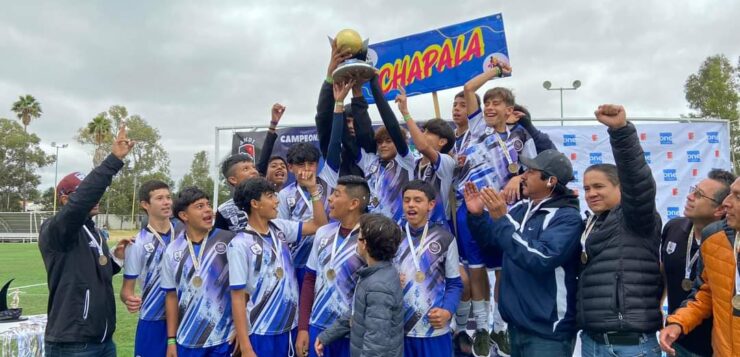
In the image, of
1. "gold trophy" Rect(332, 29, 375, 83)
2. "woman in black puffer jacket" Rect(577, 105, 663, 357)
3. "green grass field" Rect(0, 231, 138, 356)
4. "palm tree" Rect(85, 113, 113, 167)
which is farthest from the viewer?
"palm tree" Rect(85, 113, 113, 167)

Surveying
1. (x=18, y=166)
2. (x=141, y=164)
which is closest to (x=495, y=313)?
(x=141, y=164)

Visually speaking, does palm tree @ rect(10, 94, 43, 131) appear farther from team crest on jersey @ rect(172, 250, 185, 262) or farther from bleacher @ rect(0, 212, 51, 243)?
team crest on jersey @ rect(172, 250, 185, 262)

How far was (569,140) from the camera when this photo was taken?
298 inches

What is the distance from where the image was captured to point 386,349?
3.22m

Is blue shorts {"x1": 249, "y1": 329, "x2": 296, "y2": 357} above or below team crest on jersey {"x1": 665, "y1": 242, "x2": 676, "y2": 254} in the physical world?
below

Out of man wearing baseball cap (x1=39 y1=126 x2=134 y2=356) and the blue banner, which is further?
the blue banner

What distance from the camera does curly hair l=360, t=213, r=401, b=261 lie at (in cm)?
343

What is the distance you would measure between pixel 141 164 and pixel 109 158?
61.7m

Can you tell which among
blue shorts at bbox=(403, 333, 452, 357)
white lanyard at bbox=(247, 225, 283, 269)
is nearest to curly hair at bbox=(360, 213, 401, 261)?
blue shorts at bbox=(403, 333, 452, 357)

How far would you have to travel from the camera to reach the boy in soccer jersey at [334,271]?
12.8ft

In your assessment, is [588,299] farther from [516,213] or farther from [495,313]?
[495,313]

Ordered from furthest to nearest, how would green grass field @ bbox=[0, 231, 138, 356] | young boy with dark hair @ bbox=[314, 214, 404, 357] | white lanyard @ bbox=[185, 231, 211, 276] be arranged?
1. green grass field @ bbox=[0, 231, 138, 356]
2. white lanyard @ bbox=[185, 231, 211, 276]
3. young boy with dark hair @ bbox=[314, 214, 404, 357]

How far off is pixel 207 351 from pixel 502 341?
8.02ft

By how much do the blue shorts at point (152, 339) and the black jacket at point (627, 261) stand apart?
335cm
